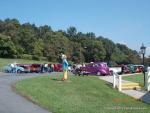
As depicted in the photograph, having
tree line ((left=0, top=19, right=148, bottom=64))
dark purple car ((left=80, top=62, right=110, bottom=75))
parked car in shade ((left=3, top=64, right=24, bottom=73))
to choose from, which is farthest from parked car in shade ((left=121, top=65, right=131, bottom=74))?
tree line ((left=0, top=19, right=148, bottom=64))

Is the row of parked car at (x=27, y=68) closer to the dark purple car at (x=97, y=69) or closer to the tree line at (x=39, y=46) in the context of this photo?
the dark purple car at (x=97, y=69)

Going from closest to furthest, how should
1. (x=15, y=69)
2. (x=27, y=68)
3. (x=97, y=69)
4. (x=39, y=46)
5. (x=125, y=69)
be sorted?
(x=97, y=69)
(x=15, y=69)
(x=27, y=68)
(x=125, y=69)
(x=39, y=46)

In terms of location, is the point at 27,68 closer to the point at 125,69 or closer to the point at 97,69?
the point at 97,69

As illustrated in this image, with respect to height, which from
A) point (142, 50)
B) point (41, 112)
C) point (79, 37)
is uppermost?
point (79, 37)

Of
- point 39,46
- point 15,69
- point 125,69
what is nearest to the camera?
point 15,69

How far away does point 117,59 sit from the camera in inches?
7116

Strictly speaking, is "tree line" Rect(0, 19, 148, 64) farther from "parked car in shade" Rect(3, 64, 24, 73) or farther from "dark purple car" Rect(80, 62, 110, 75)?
"dark purple car" Rect(80, 62, 110, 75)

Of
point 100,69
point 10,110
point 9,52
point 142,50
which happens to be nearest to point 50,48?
point 9,52

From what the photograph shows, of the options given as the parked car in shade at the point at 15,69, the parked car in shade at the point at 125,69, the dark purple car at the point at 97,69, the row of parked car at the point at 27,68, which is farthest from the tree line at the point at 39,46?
the dark purple car at the point at 97,69

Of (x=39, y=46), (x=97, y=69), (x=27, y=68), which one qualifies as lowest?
(x=97, y=69)

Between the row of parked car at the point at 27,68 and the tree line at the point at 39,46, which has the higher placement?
the tree line at the point at 39,46

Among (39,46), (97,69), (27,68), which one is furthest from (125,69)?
(39,46)

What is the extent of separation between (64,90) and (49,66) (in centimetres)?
4563

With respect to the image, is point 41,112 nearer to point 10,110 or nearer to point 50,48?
point 10,110
